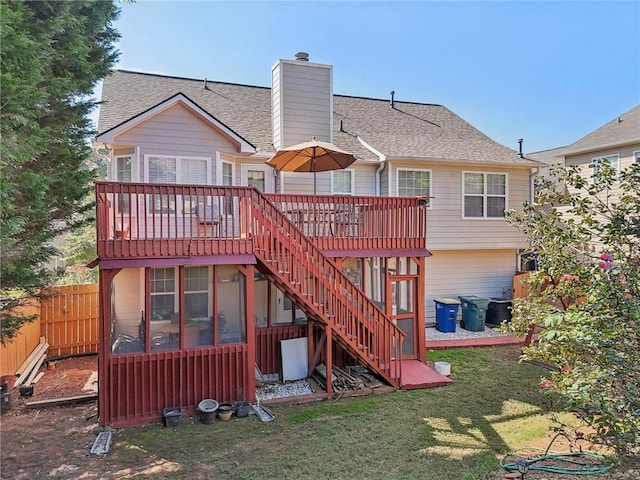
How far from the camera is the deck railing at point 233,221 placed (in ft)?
21.0

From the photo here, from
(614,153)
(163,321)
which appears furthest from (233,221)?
(614,153)

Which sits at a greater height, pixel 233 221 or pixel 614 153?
pixel 614 153

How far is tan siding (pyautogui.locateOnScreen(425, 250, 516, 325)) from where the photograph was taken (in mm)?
12688

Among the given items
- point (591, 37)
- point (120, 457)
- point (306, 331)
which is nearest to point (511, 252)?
point (591, 37)

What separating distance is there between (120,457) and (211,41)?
11004 millimetres

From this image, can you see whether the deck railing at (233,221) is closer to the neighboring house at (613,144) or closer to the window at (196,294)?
the window at (196,294)

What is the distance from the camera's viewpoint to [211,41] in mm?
11727

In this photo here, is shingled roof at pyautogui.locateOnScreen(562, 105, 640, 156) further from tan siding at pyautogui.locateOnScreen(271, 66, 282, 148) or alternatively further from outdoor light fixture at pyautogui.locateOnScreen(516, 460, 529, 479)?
outdoor light fixture at pyautogui.locateOnScreen(516, 460, 529, 479)

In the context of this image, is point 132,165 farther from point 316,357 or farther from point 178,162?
point 316,357

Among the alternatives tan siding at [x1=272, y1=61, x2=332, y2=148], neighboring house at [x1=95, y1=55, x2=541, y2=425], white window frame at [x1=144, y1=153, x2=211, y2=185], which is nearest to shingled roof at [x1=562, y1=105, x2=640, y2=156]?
neighboring house at [x1=95, y1=55, x2=541, y2=425]

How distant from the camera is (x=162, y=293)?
719 centimetres

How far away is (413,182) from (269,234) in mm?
6317

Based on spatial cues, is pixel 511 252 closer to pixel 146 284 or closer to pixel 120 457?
pixel 146 284

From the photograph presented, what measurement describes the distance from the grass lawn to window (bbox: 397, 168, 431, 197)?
6102 millimetres
